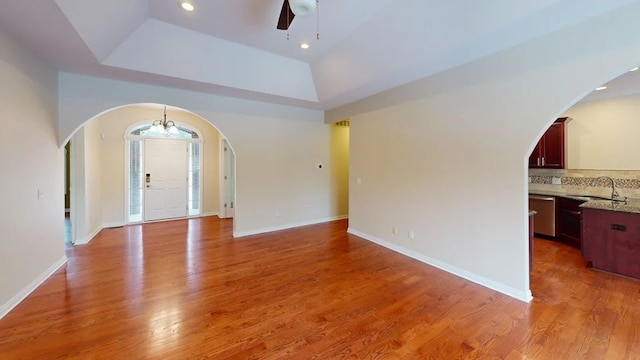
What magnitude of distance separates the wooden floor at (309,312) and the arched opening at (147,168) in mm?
2005

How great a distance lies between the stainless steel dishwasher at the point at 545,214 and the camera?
182 inches

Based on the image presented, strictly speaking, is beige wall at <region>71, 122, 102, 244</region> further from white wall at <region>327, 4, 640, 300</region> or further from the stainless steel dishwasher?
the stainless steel dishwasher

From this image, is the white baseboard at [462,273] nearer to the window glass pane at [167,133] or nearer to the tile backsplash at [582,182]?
the tile backsplash at [582,182]

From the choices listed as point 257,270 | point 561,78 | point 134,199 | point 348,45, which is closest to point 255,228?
point 257,270

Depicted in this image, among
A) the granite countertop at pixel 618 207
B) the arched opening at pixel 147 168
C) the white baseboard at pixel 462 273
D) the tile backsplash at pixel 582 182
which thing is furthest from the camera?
the arched opening at pixel 147 168

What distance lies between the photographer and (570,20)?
2.32 m

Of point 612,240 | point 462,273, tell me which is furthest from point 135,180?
point 612,240

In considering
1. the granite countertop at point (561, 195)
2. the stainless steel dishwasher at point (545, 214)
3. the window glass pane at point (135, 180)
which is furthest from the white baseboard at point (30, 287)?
the granite countertop at point (561, 195)

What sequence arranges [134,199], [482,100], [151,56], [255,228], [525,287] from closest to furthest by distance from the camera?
[525,287]
[482,100]
[151,56]
[255,228]
[134,199]

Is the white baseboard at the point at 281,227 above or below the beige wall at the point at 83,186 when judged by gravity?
below

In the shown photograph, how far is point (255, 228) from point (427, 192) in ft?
11.1

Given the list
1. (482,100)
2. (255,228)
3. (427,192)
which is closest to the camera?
(482,100)

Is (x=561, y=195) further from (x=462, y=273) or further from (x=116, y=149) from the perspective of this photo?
(x=116, y=149)

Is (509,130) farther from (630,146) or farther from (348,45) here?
(630,146)
